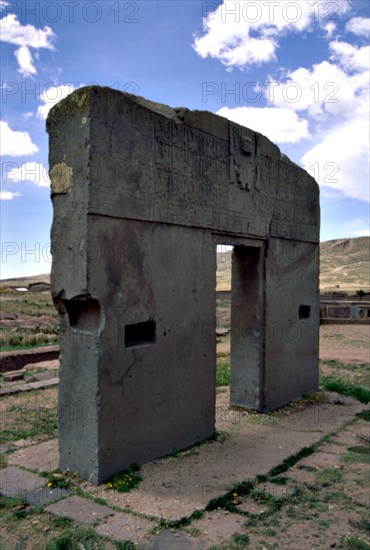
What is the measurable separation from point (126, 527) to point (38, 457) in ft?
6.45

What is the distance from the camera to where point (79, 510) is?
411cm

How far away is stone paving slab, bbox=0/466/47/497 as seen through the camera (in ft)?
14.9

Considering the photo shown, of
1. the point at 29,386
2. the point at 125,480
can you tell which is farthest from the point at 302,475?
the point at 29,386

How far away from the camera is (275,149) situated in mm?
7398

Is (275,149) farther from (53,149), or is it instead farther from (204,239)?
(53,149)

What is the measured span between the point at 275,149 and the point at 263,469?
4589 millimetres

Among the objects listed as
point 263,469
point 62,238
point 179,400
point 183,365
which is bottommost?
point 263,469

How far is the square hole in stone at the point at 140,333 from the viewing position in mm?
5129

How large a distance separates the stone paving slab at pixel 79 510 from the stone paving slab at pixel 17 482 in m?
0.49

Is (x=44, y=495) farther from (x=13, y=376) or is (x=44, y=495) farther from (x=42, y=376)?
(x=13, y=376)

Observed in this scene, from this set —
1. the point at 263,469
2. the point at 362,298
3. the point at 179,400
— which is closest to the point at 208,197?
the point at 179,400

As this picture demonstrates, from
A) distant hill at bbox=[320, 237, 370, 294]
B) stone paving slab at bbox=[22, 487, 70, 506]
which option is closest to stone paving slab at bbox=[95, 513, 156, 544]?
stone paving slab at bbox=[22, 487, 70, 506]

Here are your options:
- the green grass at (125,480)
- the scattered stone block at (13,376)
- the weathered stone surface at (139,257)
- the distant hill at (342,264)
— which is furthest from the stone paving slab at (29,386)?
the distant hill at (342,264)

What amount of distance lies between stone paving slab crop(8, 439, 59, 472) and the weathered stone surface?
1.14 feet
